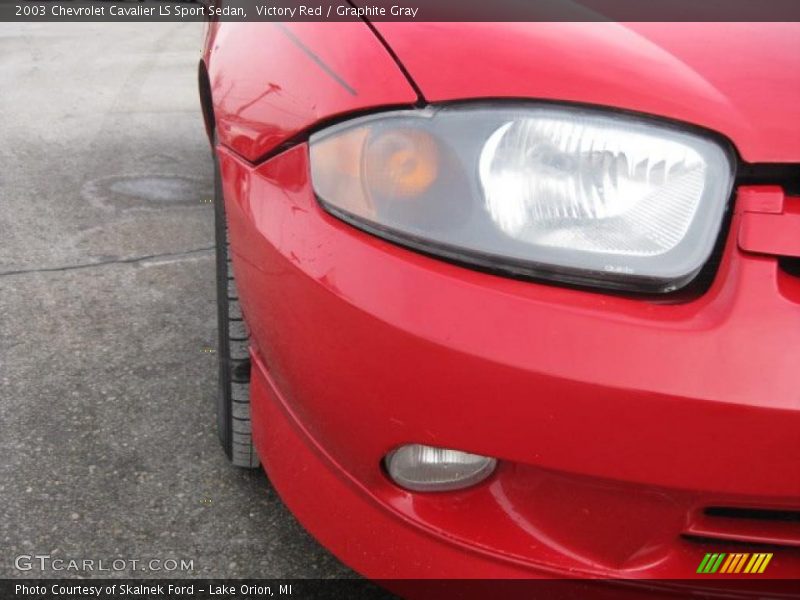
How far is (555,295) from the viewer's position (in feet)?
3.83

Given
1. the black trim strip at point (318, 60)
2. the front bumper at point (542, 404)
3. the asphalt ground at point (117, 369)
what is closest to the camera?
the front bumper at point (542, 404)

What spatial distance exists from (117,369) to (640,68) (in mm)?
1749

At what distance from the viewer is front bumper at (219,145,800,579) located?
110 cm

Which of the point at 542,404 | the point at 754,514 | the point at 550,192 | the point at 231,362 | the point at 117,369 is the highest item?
the point at 550,192

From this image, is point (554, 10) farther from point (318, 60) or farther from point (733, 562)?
point (733, 562)

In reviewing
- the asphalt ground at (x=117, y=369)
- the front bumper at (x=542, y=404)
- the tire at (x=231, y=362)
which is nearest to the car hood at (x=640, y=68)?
the front bumper at (x=542, y=404)

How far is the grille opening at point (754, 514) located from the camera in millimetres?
1194

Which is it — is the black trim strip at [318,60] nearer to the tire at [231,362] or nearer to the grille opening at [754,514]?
the tire at [231,362]

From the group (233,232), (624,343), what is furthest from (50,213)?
(624,343)

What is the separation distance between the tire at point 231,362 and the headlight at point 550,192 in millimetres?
679

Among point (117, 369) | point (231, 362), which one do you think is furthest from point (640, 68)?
point (117, 369)

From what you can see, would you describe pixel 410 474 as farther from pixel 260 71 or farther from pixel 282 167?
pixel 260 71

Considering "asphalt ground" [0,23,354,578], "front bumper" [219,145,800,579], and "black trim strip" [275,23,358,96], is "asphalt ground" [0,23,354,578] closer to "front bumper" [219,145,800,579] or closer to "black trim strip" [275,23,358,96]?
"front bumper" [219,145,800,579]

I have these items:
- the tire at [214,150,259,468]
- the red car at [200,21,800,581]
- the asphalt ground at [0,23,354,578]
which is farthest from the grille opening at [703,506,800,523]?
the tire at [214,150,259,468]
